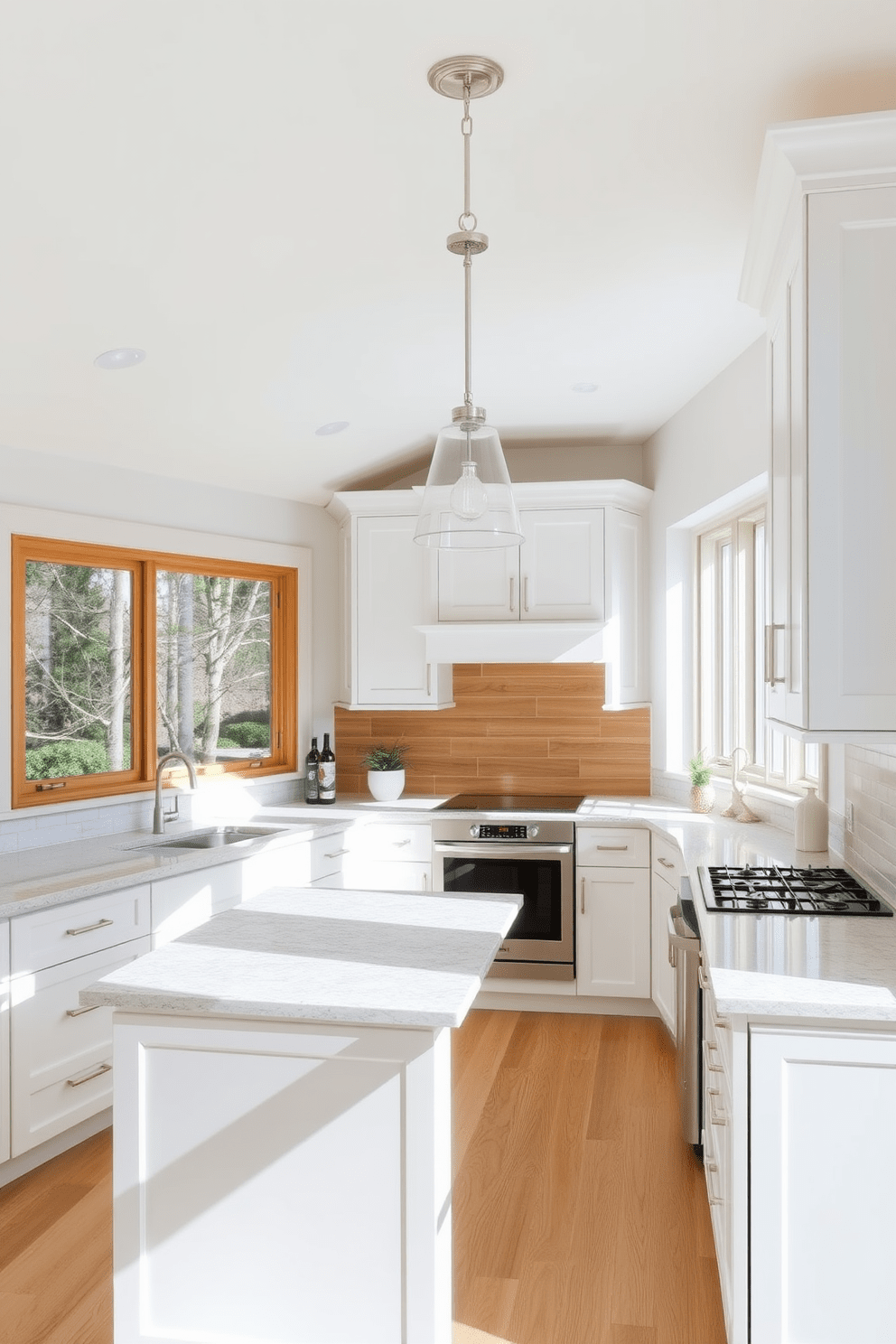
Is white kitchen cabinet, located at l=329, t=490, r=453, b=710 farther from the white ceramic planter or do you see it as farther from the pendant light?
the pendant light

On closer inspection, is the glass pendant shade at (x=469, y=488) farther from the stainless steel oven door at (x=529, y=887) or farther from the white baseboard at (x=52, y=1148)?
the stainless steel oven door at (x=529, y=887)

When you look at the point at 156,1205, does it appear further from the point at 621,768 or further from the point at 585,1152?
the point at 621,768

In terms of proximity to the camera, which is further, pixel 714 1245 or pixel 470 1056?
pixel 470 1056

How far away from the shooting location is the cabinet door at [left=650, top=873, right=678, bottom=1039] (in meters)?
4.06

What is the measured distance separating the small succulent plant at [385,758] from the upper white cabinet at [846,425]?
122 inches

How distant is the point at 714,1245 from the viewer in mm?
2664

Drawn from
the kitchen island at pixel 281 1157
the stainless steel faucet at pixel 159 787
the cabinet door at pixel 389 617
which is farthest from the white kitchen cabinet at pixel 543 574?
the kitchen island at pixel 281 1157

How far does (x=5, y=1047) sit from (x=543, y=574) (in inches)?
113

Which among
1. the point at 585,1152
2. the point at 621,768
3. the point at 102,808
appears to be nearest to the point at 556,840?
the point at 621,768

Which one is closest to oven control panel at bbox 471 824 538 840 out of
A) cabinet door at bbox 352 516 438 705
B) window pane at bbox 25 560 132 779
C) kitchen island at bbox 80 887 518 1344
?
cabinet door at bbox 352 516 438 705

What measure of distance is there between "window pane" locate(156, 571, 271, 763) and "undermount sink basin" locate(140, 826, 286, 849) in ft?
1.50

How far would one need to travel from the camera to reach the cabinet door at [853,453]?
2025 millimetres

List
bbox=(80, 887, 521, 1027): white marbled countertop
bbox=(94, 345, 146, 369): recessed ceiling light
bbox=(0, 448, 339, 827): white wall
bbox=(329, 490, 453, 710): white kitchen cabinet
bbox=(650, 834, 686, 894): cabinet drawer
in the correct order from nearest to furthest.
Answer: bbox=(80, 887, 521, 1027): white marbled countertop → bbox=(94, 345, 146, 369): recessed ceiling light → bbox=(0, 448, 339, 827): white wall → bbox=(650, 834, 686, 894): cabinet drawer → bbox=(329, 490, 453, 710): white kitchen cabinet

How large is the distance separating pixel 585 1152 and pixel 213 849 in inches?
62.6
